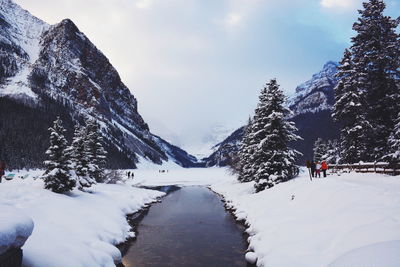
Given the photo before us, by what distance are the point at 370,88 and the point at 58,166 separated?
27.0 metres

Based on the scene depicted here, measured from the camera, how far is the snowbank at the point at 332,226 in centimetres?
849

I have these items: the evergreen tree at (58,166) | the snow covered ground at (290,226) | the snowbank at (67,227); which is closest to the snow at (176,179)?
the evergreen tree at (58,166)

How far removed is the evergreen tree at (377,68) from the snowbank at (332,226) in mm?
6689

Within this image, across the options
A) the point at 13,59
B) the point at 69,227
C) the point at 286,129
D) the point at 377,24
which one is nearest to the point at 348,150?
the point at 286,129

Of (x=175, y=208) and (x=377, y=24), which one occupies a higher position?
(x=377, y=24)

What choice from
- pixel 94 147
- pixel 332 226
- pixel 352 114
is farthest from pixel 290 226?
pixel 94 147

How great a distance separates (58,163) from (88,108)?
6743 inches

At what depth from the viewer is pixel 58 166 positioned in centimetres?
2056

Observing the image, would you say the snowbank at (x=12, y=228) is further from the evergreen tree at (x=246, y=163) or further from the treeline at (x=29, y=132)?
the treeline at (x=29, y=132)

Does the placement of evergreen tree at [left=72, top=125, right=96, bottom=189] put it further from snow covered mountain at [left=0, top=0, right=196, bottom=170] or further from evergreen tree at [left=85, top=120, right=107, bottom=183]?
snow covered mountain at [left=0, top=0, right=196, bottom=170]

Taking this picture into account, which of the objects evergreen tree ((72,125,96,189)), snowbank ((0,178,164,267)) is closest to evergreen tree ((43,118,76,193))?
snowbank ((0,178,164,267))

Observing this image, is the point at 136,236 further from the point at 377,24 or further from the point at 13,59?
the point at 13,59

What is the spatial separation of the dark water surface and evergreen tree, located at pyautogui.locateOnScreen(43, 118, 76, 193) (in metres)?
6.25

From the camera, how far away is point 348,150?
25.5 m
